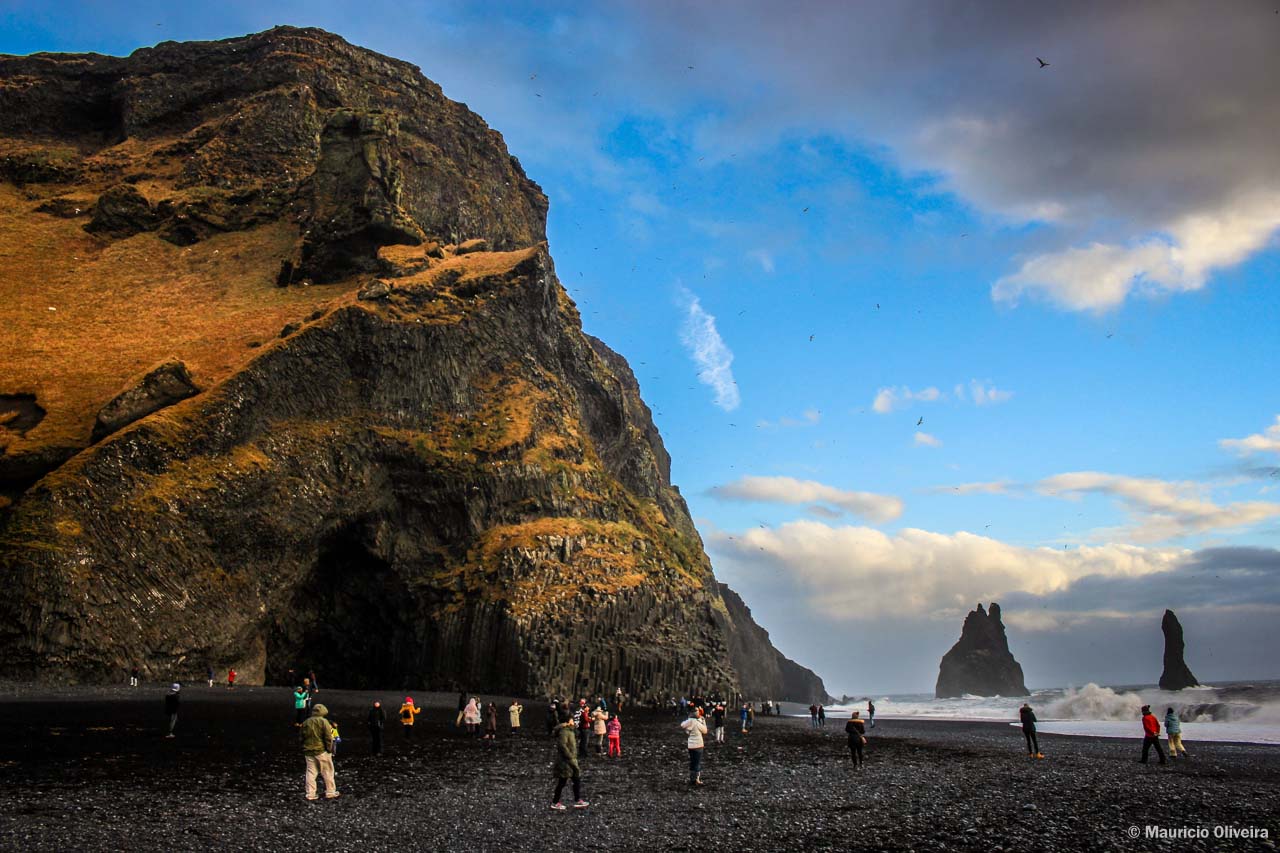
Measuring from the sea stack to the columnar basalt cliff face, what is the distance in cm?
10442

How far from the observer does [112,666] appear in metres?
52.4

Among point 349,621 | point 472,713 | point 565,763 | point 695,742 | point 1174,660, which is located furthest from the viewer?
point 1174,660

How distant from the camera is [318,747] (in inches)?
838

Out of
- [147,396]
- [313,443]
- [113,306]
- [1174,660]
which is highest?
[113,306]

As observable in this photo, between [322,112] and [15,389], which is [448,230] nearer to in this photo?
[322,112]

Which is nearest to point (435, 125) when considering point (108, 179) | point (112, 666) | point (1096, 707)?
point (108, 179)

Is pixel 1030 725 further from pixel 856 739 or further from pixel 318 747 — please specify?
pixel 318 747

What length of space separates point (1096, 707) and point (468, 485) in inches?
2849

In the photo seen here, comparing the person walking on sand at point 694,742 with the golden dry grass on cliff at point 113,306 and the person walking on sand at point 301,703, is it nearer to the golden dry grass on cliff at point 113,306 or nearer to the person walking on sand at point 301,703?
the person walking on sand at point 301,703

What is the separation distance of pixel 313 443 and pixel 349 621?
54.6ft

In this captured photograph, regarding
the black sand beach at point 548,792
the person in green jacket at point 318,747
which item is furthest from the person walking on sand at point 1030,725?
the person in green jacket at point 318,747

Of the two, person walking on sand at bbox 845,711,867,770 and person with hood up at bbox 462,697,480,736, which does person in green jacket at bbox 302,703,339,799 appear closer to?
person walking on sand at bbox 845,711,867,770

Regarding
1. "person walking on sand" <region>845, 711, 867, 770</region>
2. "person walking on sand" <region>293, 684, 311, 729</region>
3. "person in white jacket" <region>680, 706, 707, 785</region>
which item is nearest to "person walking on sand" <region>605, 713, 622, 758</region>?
"person in white jacket" <region>680, 706, 707, 785</region>

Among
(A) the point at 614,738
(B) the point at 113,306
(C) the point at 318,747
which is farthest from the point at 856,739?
(B) the point at 113,306
